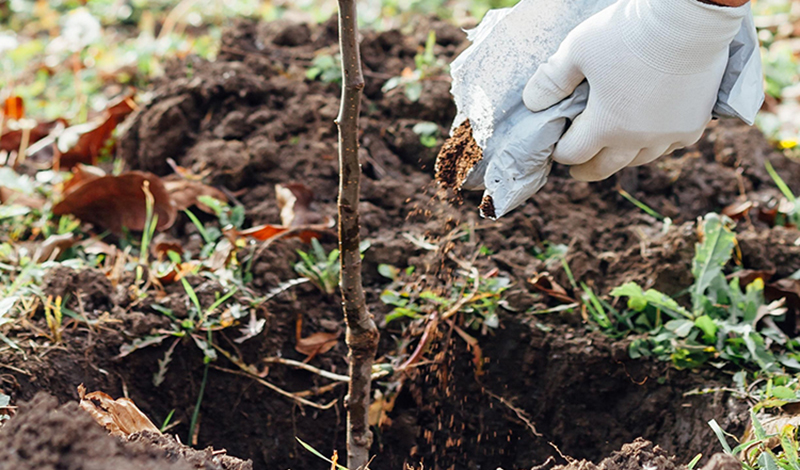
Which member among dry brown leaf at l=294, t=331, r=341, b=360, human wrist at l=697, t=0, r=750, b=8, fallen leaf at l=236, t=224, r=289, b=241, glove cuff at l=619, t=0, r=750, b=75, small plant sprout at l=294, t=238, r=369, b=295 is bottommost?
dry brown leaf at l=294, t=331, r=341, b=360

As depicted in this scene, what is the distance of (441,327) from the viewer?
6.28ft

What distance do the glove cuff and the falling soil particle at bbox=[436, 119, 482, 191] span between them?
39 centimetres

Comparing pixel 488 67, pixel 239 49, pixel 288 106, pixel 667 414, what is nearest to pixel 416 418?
pixel 667 414

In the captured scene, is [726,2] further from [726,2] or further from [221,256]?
[221,256]

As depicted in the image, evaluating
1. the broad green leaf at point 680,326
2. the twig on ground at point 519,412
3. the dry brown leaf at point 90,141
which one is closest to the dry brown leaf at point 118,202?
the dry brown leaf at point 90,141

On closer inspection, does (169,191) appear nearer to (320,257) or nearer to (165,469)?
(320,257)

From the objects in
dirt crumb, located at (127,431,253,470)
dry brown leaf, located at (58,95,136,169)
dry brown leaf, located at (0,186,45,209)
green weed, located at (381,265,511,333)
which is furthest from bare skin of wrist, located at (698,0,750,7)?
dry brown leaf, located at (58,95,136,169)

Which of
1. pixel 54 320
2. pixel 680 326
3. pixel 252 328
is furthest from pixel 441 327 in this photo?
pixel 54 320

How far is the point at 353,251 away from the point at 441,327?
20.9 inches

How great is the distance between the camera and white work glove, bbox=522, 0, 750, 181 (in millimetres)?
1354

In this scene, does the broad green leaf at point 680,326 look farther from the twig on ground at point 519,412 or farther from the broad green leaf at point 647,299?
the twig on ground at point 519,412

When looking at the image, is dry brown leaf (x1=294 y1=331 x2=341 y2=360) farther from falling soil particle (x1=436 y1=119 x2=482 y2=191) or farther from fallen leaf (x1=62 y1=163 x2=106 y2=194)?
fallen leaf (x1=62 y1=163 x2=106 y2=194)

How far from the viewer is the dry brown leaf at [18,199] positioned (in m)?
2.39

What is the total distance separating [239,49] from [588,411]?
1.97 m
